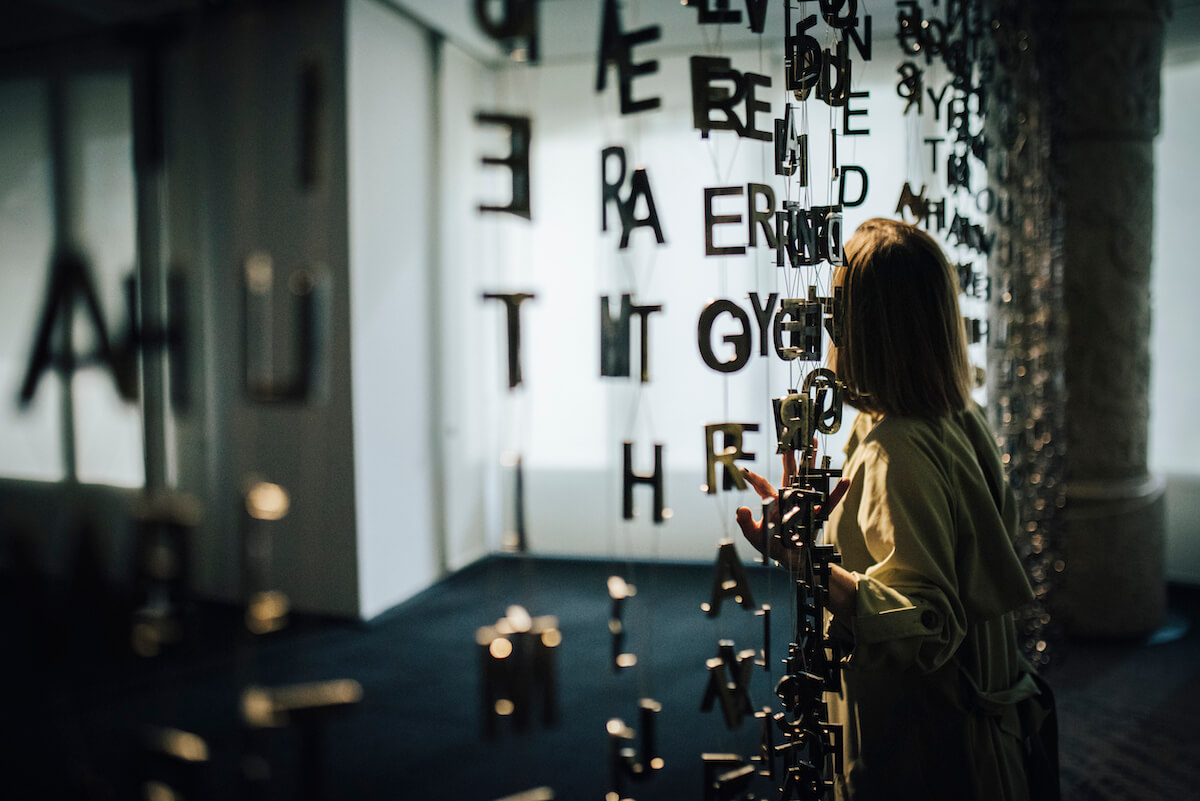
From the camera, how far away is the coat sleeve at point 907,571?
3.72ft

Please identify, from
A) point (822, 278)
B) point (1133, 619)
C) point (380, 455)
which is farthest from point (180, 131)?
point (1133, 619)

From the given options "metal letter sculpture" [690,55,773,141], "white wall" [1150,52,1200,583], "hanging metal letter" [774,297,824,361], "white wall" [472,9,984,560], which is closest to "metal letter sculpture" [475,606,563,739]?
"hanging metal letter" [774,297,824,361]

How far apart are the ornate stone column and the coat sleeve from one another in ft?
10.5

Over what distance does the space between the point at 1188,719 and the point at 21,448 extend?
3914 millimetres

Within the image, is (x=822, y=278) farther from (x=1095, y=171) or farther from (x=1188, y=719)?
(x=1095, y=171)

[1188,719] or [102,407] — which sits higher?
[102,407]

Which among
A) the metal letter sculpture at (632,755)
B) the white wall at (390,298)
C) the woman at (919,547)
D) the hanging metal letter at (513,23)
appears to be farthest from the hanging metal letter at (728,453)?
the white wall at (390,298)

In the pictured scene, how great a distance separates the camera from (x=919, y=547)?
1.17 m

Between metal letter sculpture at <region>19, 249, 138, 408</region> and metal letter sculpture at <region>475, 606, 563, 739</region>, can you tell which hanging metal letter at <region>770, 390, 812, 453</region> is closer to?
metal letter sculpture at <region>475, 606, 563, 739</region>

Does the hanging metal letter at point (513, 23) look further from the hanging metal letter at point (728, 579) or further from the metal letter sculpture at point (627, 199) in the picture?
the hanging metal letter at point (728, 579)

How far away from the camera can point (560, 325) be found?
5723 millimetres

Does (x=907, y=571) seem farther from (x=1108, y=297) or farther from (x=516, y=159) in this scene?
(x=1108, y=297)

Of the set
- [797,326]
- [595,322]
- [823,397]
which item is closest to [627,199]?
[797,326]

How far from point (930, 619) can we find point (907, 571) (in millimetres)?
70
